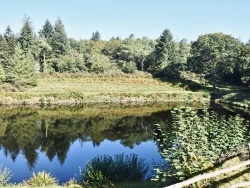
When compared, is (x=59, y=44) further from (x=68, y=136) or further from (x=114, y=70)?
(x=68, y=136)

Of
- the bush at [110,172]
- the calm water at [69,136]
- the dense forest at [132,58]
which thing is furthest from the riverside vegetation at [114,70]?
the bush at [110,172]

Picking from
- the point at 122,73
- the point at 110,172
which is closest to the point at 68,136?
the point at 110,172

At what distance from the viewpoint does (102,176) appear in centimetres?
1253

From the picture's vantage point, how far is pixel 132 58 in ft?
269

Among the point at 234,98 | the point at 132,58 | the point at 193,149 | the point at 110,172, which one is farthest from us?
the point at 132,58

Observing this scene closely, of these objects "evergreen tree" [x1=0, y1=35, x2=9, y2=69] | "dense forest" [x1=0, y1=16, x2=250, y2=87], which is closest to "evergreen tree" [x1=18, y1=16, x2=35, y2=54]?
"dense forest" [x1=0, y1=16, x2=250, y2=87]

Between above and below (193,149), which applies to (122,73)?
above

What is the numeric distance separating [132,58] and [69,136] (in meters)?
54.4

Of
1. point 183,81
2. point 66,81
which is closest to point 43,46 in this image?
point 66,81

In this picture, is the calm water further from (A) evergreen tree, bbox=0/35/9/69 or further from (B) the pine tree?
(B) the pine tree

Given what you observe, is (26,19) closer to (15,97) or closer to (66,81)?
(66,81)

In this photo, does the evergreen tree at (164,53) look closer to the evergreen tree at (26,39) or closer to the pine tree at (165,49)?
the pine tree at (165,49)

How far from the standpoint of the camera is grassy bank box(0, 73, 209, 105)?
51.9 m

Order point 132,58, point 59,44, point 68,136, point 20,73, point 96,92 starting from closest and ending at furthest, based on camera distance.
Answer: point 68,136, point 20,73, point 96,92, point 59,44, point 132,58
